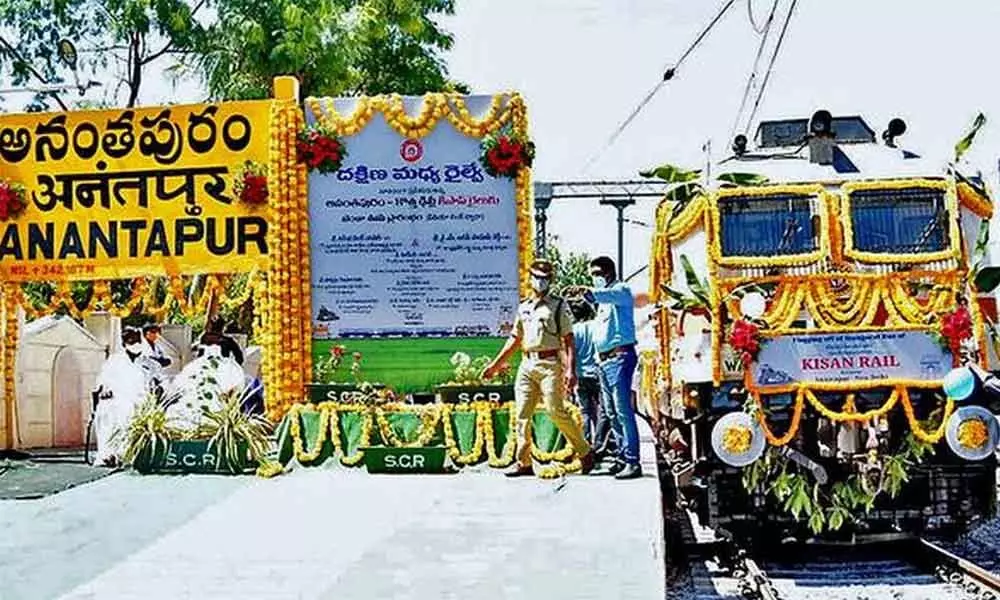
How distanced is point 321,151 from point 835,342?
18.0ft

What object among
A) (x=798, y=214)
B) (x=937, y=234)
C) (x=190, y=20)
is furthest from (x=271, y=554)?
(x=190, y=20)

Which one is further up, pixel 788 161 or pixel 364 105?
pixel 364 105

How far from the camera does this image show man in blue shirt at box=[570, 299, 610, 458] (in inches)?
455

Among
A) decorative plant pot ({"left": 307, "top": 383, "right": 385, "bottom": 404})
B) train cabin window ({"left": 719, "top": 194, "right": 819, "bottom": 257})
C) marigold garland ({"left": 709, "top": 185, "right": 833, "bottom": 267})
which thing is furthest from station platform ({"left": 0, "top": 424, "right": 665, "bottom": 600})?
train cabin window ({"left": 719, "top": 194, "right": 819, "bottom": 257})

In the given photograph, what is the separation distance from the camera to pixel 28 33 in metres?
26.9

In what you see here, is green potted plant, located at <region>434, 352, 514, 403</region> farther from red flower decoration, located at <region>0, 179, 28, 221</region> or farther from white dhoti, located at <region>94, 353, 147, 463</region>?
red flower decoration, located at <region>0, 179, 28, 221</region>

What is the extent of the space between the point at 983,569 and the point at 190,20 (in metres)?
20.6

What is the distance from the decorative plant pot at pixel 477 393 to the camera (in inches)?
472

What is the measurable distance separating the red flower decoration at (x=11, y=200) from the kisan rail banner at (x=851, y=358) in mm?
7945

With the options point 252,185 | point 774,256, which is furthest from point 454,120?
point 774,256

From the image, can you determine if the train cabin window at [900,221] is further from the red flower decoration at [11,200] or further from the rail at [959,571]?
the red flower decoration at [11,200]

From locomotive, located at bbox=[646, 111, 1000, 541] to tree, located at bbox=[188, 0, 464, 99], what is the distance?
14.7m

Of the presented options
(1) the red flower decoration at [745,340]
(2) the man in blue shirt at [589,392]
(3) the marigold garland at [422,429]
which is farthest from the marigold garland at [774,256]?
(3) the marigold garland at [422,429]

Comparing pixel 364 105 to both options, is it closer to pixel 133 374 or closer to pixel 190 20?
pixel 133 374
